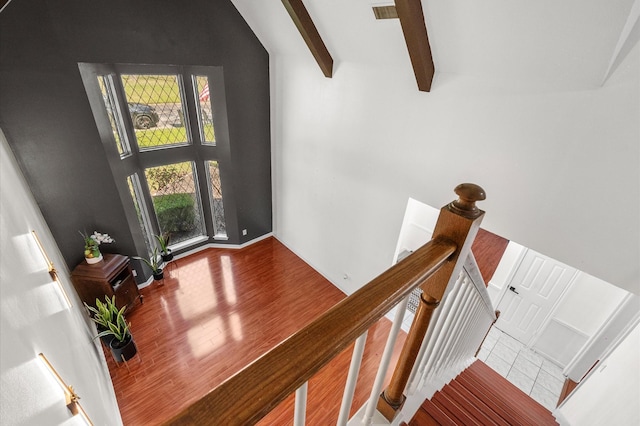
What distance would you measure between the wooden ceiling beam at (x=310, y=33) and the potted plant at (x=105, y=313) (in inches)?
161

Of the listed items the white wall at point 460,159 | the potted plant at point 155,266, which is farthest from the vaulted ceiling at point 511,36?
the potted plant at point 155,266

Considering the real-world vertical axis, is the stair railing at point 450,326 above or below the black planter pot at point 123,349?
above

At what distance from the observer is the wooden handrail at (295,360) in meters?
0.42

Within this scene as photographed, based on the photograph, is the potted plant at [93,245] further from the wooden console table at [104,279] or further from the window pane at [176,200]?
the window pane at [176,200]

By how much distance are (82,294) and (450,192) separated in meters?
4.77

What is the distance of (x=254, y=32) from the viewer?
4.52 metres

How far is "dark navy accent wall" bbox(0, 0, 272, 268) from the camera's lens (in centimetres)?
296

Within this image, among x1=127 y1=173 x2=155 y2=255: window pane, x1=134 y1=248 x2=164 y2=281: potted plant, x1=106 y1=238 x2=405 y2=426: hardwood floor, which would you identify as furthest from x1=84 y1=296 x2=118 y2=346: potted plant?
x1=127 y1=173 x2=155 y2=255: window pane

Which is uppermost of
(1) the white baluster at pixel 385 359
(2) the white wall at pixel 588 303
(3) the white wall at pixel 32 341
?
(1) the white baluster at pixel 385 359

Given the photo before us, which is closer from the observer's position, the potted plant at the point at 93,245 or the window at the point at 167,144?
the potted plant at the point at 93,245

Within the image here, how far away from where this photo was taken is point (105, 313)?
3408mm

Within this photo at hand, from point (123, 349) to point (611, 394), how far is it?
16.4 ft

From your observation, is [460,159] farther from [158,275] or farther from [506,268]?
[158,275]

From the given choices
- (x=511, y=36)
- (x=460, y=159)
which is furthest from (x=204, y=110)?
(x=511, y=36)
